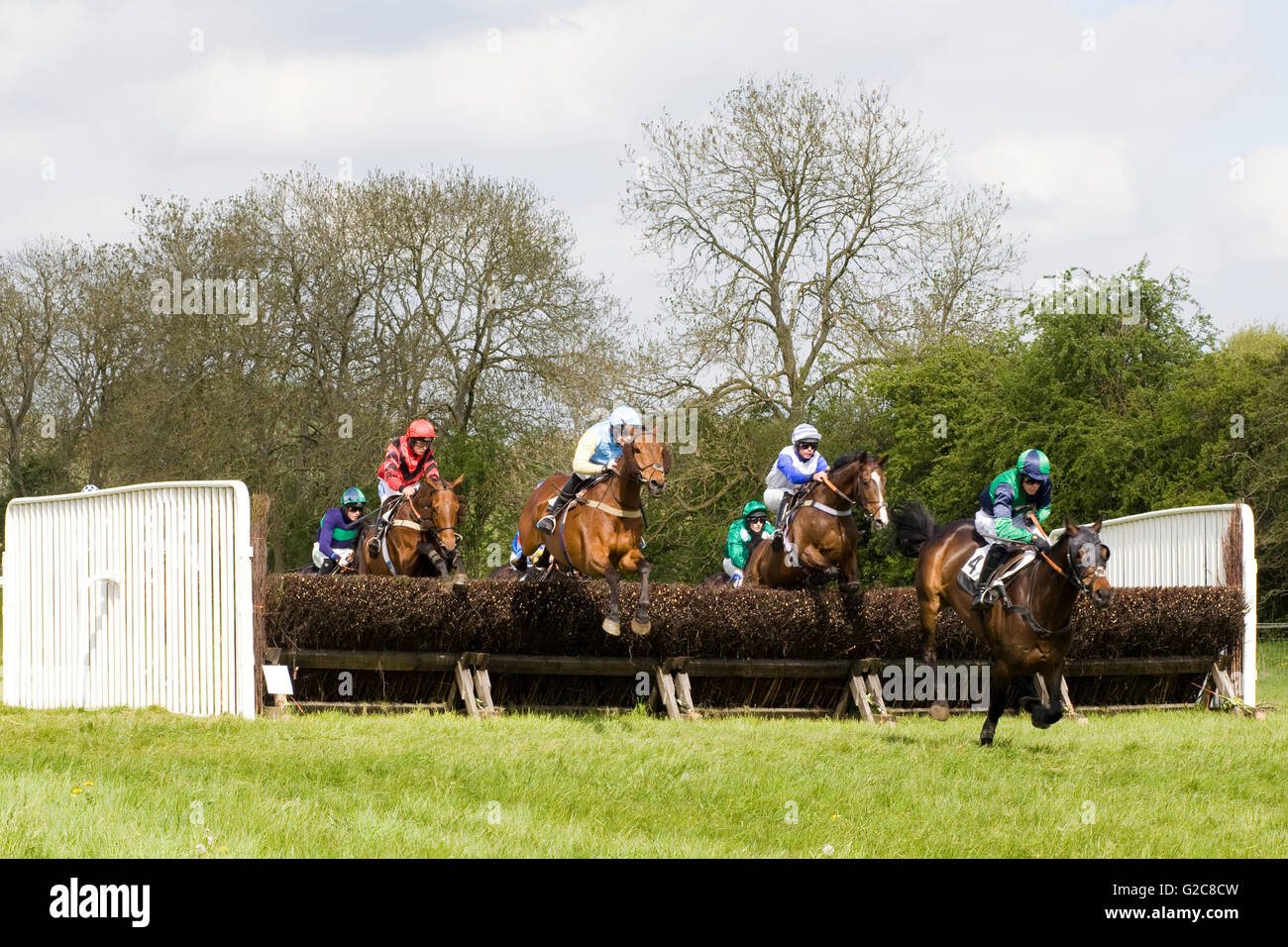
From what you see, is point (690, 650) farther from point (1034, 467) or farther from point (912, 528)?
point (1034, 467)

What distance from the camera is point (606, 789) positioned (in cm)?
920

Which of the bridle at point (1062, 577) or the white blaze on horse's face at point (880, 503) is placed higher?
the white blaze on horse's face at point (880, 503)

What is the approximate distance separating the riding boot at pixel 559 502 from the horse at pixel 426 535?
0.88 m

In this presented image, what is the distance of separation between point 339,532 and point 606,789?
12.1 m

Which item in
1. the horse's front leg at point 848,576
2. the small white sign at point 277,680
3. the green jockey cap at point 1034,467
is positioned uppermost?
the green jockey cap at point 1034,467

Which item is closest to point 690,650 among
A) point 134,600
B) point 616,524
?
point 616,524

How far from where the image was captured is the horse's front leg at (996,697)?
12.1 meters

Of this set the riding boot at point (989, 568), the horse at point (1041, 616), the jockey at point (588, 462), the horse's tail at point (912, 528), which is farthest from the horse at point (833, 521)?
the jockey at point (588, 462)

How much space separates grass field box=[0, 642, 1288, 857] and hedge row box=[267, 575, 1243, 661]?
1.07m

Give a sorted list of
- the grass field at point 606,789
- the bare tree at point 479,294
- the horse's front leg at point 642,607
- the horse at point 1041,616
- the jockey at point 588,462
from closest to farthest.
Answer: the grass field at point 606,789 < the horse at point 1041,616 < the horse's front leg at point 642,607 < the jockey at point 588,462 < the bare tree at point 479,294

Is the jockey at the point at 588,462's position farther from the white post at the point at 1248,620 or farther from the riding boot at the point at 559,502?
the white post at the point at 1248,620

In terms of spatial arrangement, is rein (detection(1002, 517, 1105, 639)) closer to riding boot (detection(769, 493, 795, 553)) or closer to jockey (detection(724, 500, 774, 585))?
riding boot (detection(769, 493, 795, 553))

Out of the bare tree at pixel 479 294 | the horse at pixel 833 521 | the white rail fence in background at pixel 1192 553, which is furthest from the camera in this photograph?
the bare tree at pixel 479 294

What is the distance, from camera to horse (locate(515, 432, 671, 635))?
12.5m
